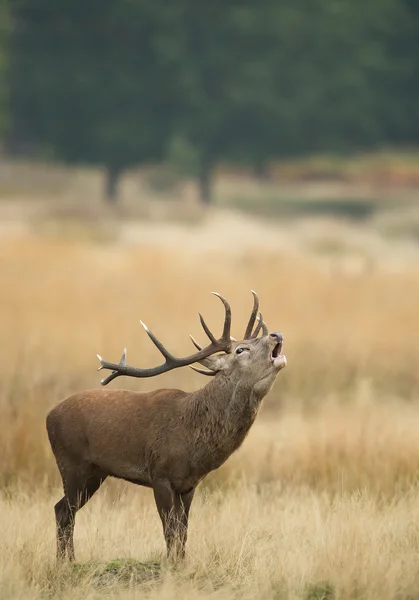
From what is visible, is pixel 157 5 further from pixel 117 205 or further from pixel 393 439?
pixel 393 439

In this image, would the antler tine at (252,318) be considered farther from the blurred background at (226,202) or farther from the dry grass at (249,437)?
the blurred background at (226,202)

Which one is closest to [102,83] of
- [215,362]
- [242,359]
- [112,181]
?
[112,181]

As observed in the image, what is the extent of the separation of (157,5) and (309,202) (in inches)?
343

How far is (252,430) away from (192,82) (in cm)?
3506

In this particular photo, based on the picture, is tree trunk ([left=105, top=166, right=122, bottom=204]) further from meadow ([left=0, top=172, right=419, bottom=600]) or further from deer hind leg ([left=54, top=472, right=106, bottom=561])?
deer hind leg ([left=54, top=472, right=106, bottom=561])

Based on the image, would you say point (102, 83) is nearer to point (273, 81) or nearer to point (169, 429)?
point (273, 81)

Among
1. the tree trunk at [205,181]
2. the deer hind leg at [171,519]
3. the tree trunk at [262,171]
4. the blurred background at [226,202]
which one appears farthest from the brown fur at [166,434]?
the tree trunk at [262,171]

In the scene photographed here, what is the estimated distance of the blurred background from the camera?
559 inches

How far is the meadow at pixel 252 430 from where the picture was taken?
280 inches

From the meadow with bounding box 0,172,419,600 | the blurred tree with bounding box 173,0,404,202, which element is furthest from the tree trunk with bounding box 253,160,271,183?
the meadow with bounding box 0,172,419,600

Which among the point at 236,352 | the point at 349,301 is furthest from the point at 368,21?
the point at 236,352

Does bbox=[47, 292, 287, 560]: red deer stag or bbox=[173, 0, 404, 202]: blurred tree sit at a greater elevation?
bbox=[173, 0, 404, 202]: blurred tree

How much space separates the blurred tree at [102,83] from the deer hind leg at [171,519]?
38.5m

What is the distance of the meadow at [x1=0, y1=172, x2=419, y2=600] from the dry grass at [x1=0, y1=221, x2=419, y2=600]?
0.06ft
